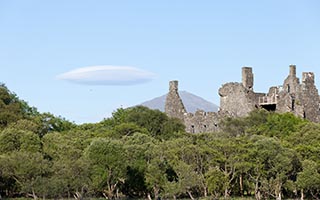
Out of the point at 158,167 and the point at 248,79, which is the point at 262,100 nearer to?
the point at 248,79

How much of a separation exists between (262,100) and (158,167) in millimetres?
32460

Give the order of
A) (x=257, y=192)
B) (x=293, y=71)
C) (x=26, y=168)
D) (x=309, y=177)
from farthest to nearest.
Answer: (x=293, y=71)
(x=257, y=192)
(x=309, y=177)
(x=26, y=168)

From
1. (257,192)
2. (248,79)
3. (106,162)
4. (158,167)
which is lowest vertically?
(257,192)

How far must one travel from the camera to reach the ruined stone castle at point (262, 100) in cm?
8556

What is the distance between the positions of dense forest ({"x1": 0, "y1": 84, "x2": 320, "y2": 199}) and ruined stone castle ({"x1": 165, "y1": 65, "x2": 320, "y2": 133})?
15032 millimetres

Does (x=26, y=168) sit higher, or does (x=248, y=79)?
(x=248, y=79)

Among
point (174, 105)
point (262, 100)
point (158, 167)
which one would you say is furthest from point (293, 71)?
point (158, 167)

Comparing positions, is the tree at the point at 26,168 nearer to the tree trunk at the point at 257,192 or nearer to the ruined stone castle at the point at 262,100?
the tree trunk at the point at 257,192

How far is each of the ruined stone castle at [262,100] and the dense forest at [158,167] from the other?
592 inches

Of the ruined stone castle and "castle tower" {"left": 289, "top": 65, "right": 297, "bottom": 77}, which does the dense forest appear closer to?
the ruined stone castle

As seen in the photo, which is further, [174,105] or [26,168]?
[174,105]

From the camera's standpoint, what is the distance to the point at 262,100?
88.1 metres

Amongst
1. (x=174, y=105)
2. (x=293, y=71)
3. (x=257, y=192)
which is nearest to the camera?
(x=257, y=192)

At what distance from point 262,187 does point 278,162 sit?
249cm
